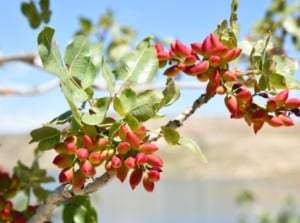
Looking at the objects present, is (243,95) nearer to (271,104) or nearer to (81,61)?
(271,104)

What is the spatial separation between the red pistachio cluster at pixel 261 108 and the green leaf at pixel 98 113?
0.40 feet

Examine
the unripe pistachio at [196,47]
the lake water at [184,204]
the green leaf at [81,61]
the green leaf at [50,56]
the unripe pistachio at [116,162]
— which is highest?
the green leaf at [50,56]

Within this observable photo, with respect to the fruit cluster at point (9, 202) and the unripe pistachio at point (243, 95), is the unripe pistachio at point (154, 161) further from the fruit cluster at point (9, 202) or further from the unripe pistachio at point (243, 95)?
the fruit cluster at point (9, 202)

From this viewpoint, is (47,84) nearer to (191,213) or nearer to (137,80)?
(137,80)

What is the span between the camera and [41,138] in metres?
0.64

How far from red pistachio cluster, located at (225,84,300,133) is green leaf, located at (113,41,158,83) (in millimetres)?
97

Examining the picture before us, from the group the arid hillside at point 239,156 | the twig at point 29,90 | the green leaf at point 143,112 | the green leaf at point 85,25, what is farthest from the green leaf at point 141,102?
the arid hillside at point 239,156

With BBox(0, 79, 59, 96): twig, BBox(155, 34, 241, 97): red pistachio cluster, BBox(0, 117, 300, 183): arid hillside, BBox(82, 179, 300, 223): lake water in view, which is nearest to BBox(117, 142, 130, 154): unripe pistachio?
BBox(155, 34, 241, 97): red pistachio cluster

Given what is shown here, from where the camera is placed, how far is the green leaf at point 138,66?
27.8 inches

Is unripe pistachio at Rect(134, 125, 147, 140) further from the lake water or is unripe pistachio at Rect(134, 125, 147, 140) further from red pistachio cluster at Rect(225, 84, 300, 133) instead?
the lake water

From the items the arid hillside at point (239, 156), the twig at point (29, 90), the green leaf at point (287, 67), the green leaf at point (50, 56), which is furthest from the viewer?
the arid hillside at point (239, 156)

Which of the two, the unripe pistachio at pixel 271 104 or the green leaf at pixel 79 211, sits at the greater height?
the unripe pistachio at pixel 271 104

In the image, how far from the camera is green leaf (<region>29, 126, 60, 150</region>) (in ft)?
2.08

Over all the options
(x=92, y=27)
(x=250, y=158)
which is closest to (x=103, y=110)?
(x=92, y=27)
